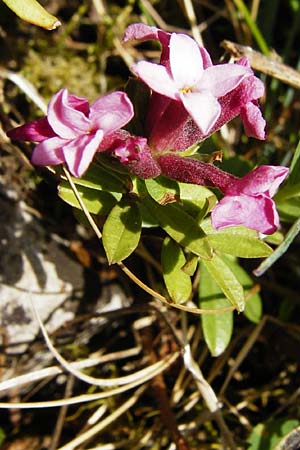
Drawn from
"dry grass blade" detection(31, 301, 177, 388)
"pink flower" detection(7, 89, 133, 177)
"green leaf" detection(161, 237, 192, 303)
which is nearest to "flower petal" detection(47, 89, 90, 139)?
"pink flower" detection(7, 89, 133, 177)

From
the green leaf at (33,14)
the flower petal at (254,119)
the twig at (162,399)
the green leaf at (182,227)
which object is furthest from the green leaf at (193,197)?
the twig at (162,399)

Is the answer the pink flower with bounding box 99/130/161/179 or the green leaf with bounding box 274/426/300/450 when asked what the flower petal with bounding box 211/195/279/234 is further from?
the green leaf with bounding box 274/426/300/450

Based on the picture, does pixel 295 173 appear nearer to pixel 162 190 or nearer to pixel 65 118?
pixel 162 190

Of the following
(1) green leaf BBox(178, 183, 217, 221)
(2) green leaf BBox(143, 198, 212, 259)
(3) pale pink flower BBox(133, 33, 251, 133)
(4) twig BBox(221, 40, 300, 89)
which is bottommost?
(2) green leaf BBox(143, 198, 212, 259)

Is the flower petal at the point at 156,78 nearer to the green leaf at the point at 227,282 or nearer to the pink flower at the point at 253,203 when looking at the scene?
the pink flower at the point at 253,203

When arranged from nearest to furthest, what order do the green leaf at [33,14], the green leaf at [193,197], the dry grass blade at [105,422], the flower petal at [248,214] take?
the flower petal at [248,214] → the green leaf at [33,14] → the green leaf at [193,197] → the dry grass blade at [105,422]

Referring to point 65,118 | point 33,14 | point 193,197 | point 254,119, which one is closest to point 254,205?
point 254,119

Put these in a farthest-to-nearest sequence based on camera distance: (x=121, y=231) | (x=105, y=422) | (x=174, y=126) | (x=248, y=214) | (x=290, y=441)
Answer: (x=105, y=422) < (x=290, y=441) < (x=121, y=231) < (x=174, y=126) < (x=248, y=214)
